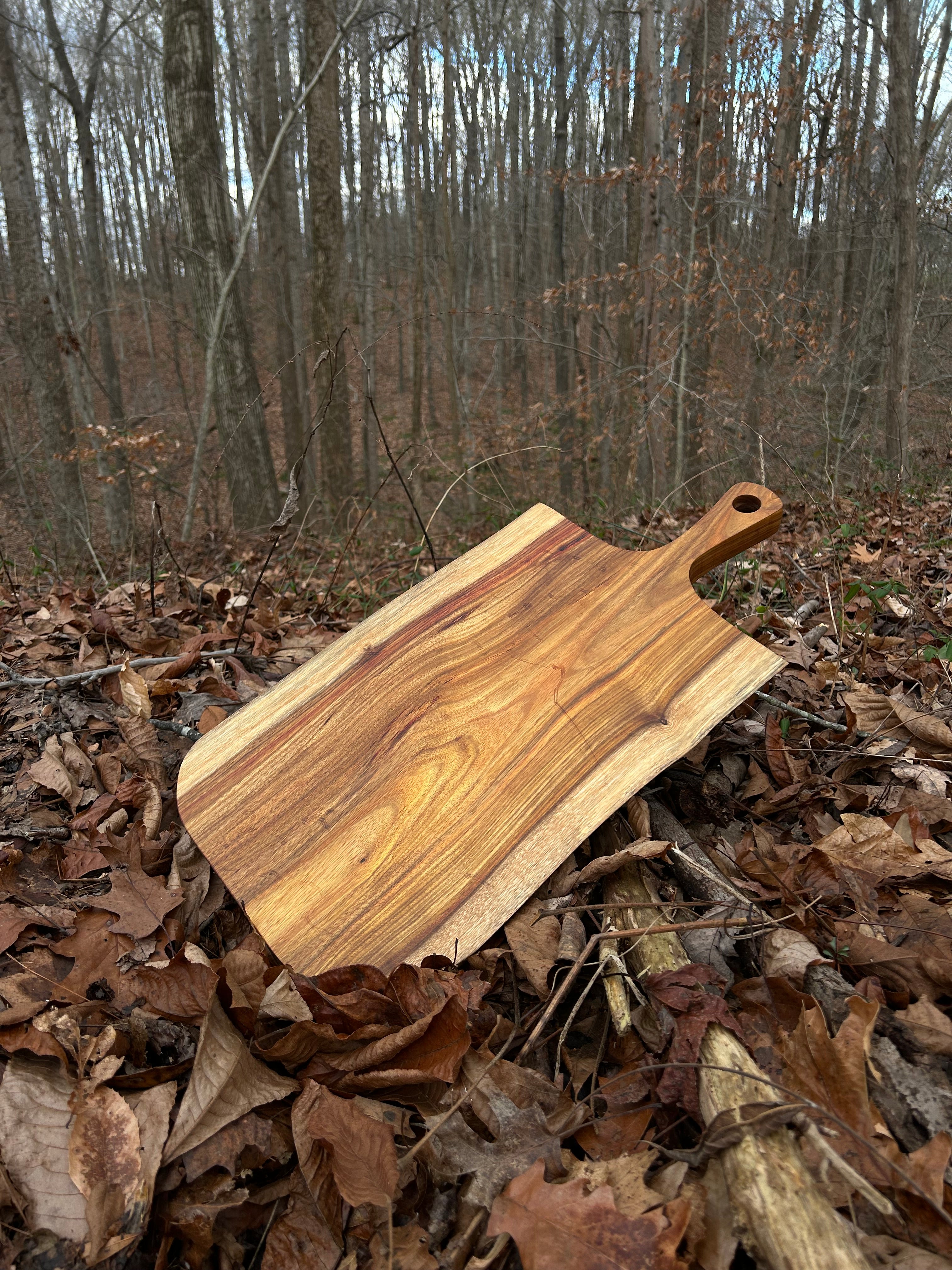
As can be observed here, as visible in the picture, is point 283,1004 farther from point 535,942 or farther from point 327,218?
point 327,218

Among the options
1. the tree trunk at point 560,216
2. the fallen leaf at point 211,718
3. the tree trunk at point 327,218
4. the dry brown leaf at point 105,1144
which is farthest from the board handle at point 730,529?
the tree trunk at point 560,216

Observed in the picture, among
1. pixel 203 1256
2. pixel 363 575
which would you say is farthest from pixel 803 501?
pixel 203 1256

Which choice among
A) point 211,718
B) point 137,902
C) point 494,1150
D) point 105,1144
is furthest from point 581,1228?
point 211,718

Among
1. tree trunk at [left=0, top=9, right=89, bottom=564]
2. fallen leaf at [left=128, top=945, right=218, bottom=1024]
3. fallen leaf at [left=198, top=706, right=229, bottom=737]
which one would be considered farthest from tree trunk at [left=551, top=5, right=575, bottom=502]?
fallen leaf at [left=128, top=945, right=218, bottom=1024]

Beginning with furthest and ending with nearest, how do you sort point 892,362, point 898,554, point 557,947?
point 892,362 < point 898,554 < point 557,947

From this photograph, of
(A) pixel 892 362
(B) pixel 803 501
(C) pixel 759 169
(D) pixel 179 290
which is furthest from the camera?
(D) pixel 179 290

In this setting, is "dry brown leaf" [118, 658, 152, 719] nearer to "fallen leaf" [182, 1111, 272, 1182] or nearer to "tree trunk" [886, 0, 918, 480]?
"fallen leaf" [182, 1111, 272, 1182]

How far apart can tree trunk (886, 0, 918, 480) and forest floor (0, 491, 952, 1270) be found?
5.86m

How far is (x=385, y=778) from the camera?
4.91 feet

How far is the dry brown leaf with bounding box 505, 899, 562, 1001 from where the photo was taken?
4.02 feet

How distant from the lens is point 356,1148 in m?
0.99

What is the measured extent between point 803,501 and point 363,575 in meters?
2.79

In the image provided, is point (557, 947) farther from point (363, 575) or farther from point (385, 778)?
point (363, 575)

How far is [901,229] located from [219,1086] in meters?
8.14
